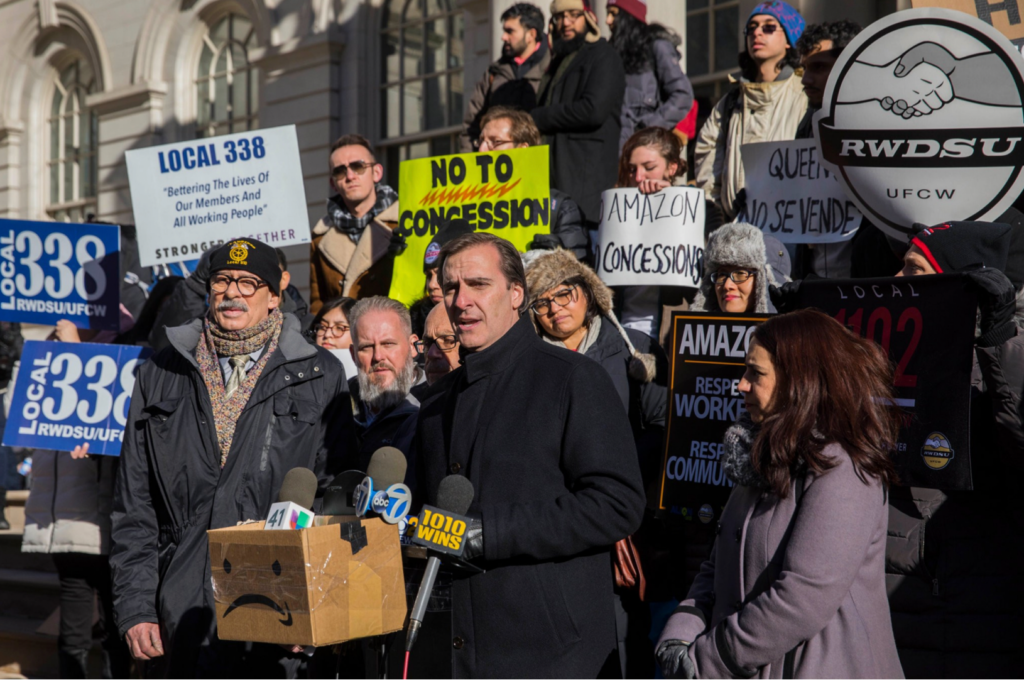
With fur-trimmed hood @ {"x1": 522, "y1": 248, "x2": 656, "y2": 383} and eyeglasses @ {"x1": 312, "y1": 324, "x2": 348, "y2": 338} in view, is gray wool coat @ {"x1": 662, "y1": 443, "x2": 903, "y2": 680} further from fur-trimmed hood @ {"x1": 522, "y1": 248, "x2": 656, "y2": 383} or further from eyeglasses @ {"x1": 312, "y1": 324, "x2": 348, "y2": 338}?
eyeglasses @ {"x1": 312, "y1": 324, "x2": 348, "y2": 338}

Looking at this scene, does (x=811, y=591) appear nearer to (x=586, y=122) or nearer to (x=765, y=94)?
(x=765, y=94)

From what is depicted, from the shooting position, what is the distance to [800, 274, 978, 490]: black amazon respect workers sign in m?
3.43

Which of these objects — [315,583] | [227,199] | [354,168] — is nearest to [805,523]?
[315,583]

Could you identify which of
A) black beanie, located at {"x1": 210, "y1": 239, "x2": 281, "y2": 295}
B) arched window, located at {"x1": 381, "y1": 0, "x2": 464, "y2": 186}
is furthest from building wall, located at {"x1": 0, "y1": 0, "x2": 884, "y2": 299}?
black beanie, located at {"x1": 210, "y1": 239, "x2": 281, "y2": 295}

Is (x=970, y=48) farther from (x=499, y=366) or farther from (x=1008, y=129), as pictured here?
(x=499, y=366)

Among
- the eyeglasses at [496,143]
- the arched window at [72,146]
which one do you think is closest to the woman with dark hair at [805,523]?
the eyeglasses at [496,143]

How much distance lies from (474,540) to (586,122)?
4.71m

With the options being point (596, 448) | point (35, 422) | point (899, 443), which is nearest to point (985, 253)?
point (899, 443)

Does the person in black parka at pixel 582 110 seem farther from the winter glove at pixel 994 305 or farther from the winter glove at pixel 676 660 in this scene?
the winter glove at pixel 676 660

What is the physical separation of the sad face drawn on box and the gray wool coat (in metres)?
1.10

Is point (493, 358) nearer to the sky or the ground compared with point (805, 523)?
nearer to the sky

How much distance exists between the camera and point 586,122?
6934 millimetres

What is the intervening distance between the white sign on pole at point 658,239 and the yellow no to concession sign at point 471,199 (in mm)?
421

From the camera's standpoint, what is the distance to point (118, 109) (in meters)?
17.8
